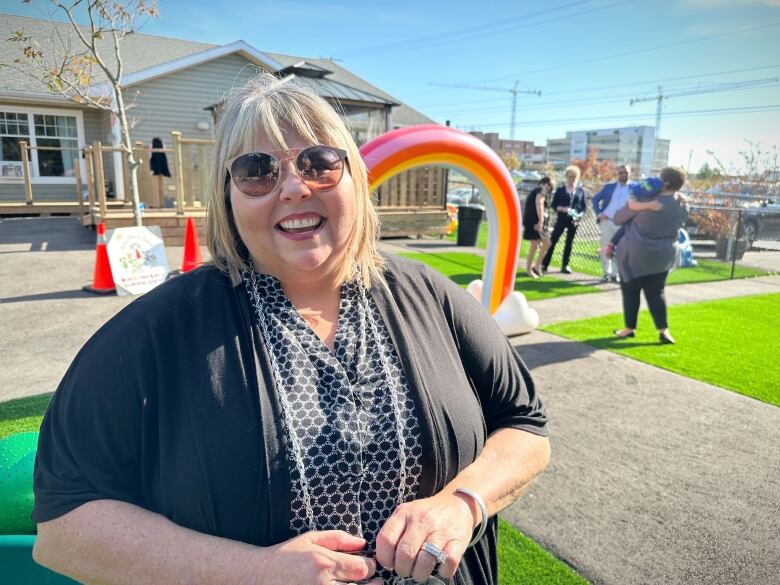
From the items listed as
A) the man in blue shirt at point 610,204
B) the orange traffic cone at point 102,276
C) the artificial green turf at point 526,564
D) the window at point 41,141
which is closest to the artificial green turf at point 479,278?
the man in blue shirt at point 610,204

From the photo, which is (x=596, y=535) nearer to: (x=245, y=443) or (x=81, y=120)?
(x=245, y=443)

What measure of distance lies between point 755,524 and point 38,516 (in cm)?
360

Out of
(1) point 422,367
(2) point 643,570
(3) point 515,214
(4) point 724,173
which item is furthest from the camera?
(4) point 724,173

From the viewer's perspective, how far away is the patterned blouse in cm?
133

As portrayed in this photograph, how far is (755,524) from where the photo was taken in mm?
3143

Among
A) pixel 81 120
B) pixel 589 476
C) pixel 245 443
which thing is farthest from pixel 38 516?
pixel 81 120

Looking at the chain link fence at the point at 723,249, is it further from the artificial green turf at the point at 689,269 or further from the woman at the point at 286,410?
the woman at the point at 286,410

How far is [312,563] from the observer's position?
1.19m

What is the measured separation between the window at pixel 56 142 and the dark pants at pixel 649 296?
16.3m

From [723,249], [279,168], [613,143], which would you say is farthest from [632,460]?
[613,143]

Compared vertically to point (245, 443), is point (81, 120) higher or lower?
higher

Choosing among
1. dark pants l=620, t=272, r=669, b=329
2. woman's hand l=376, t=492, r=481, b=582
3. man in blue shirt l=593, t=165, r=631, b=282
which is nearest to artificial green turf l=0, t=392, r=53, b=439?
woman's hand l=376, t=492, r=481, b=582

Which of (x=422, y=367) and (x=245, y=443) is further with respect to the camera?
(x=422, y=367)

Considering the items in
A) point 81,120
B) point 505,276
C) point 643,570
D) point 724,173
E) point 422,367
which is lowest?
point 643,570
